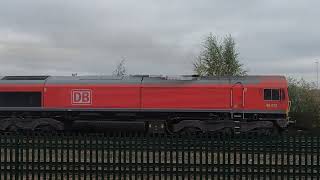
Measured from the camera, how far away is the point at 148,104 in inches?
1041

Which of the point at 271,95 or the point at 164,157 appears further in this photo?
the point at 271,95

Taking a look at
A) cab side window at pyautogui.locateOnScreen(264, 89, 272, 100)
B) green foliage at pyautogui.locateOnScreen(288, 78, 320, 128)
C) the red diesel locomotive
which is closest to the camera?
the red diesel locomotive

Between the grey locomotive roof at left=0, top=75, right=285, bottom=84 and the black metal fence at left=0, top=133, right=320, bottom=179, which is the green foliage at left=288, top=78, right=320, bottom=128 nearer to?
the grey locomotive roof at left=0, top=75, right=285, bottom=84

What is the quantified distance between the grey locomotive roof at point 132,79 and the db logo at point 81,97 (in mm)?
519

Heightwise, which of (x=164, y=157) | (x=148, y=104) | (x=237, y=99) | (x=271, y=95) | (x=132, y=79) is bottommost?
(x=164, y=157)

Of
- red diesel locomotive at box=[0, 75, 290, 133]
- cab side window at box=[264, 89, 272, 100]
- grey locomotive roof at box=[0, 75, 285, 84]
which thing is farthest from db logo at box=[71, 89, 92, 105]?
cab side window at box=[264, 89, 272, 100]

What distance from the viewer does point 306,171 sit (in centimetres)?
997

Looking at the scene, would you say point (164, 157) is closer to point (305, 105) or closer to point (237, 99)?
point (237, 99)

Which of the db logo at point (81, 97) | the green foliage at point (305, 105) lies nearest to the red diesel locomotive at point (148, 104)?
the db logo at point (81, 97)

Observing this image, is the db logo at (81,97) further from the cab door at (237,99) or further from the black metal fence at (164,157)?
the black metal fence at (164,157)

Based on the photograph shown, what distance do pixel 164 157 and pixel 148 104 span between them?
16.3 m

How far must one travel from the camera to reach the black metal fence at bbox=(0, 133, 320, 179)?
32.9ft

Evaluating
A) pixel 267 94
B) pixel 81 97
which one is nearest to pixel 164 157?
pixel 267 94

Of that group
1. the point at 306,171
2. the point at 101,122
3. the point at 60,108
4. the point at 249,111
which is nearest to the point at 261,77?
the point at 249,111
